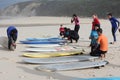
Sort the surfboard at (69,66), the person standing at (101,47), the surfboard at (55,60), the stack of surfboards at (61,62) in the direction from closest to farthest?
1. the surfboard at (69,66)
2. the stack of surfboards at (61,62)
3. the surfboard at (55,60)
4. the person standing at (101,47)

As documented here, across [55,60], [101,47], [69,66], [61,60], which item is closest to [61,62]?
[61,60]

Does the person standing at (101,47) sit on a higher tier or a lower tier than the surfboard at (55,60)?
higher

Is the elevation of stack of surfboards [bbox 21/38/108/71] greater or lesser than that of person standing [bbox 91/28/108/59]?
lesser

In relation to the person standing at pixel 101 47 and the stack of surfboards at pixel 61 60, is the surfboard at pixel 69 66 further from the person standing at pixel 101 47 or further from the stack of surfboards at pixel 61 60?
the person standing at pixel 101 47

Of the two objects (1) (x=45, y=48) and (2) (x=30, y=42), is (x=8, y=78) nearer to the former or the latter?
(1) (x=45, y=48)

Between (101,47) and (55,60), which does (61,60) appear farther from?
(101,47)

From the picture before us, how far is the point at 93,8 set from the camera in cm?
7694

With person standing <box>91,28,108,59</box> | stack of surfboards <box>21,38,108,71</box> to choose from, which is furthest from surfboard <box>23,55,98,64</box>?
person standing <box>91,28,108,59</box>

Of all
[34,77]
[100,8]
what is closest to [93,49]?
[34,77]

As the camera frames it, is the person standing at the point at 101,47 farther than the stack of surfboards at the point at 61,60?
Yes

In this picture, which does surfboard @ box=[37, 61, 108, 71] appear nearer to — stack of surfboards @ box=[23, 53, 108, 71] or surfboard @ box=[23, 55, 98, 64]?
stack of surfboards @ box=[23, 53, 108, 71]

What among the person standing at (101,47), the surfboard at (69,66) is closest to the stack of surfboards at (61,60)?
the surfboard at (69,66)

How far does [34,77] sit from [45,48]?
5940mm

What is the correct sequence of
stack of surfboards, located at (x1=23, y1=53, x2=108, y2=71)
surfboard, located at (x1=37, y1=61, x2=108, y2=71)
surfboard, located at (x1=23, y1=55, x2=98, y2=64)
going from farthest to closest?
1. surfboard, located at (x1=23, y1=55, x2=98, y2=64)
2. stack of surfboards, located at (x1=23, y1=53, x2=108, y2=71)
3. surfboard, located at (x1=37, y1=61, x2=108, y2=71)
